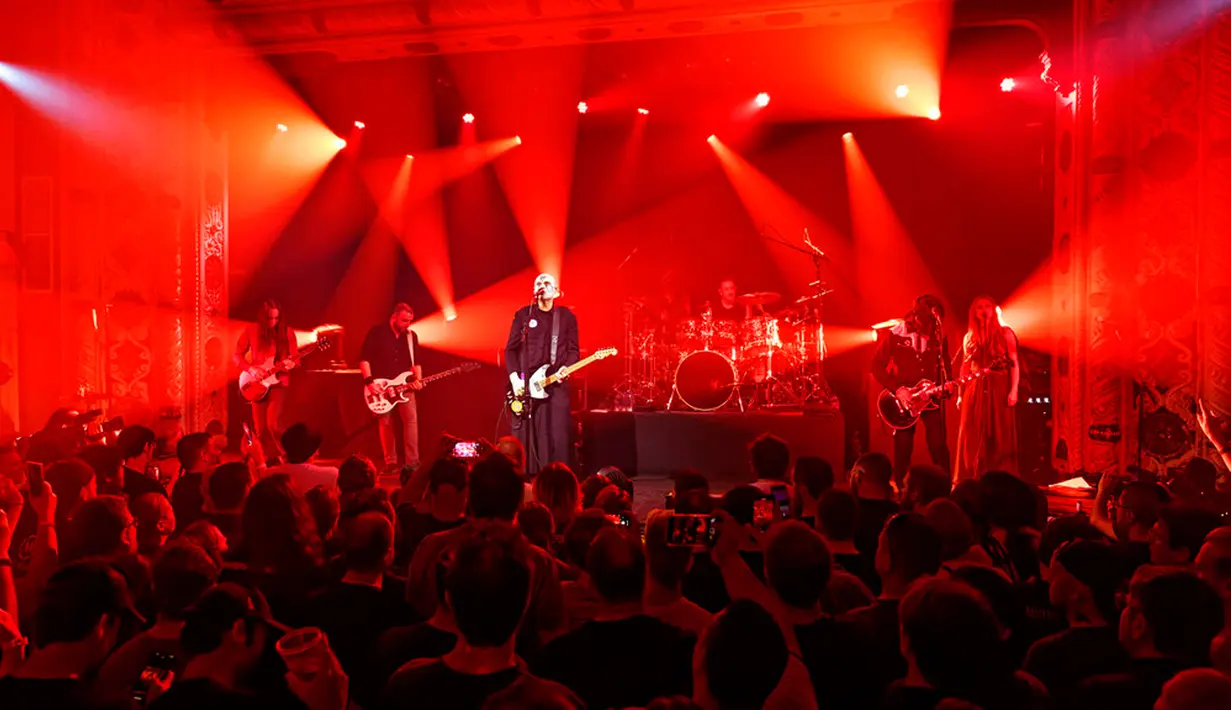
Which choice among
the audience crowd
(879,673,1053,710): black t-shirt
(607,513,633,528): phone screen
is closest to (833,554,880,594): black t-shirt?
the audience crowd

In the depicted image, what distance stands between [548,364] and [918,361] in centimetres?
369

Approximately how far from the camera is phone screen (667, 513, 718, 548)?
320 centimetres

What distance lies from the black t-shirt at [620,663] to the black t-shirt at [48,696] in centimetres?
104

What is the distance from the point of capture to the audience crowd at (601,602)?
7.57ft

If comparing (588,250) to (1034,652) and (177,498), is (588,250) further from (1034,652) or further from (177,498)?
(1034,652)

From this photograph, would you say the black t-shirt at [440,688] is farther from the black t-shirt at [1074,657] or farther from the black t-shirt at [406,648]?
the black t-shirt at [1074,657]

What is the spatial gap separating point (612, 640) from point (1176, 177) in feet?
28.4

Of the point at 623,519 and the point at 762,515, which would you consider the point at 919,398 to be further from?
the point at 762,515

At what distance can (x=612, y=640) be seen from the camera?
2816 millimetres

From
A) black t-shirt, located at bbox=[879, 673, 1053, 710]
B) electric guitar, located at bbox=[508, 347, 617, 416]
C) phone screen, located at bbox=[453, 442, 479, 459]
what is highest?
electric guitar, located at bbox=[508, 347, 617, 416]

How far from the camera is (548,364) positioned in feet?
32.3

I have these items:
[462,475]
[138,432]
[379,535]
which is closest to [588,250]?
[138,432]

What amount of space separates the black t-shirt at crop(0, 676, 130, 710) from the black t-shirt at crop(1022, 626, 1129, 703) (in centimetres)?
232

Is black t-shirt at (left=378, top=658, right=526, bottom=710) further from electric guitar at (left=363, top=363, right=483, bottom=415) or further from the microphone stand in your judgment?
electric guitar at (left=363, top=363, right=483, bottom=415)
